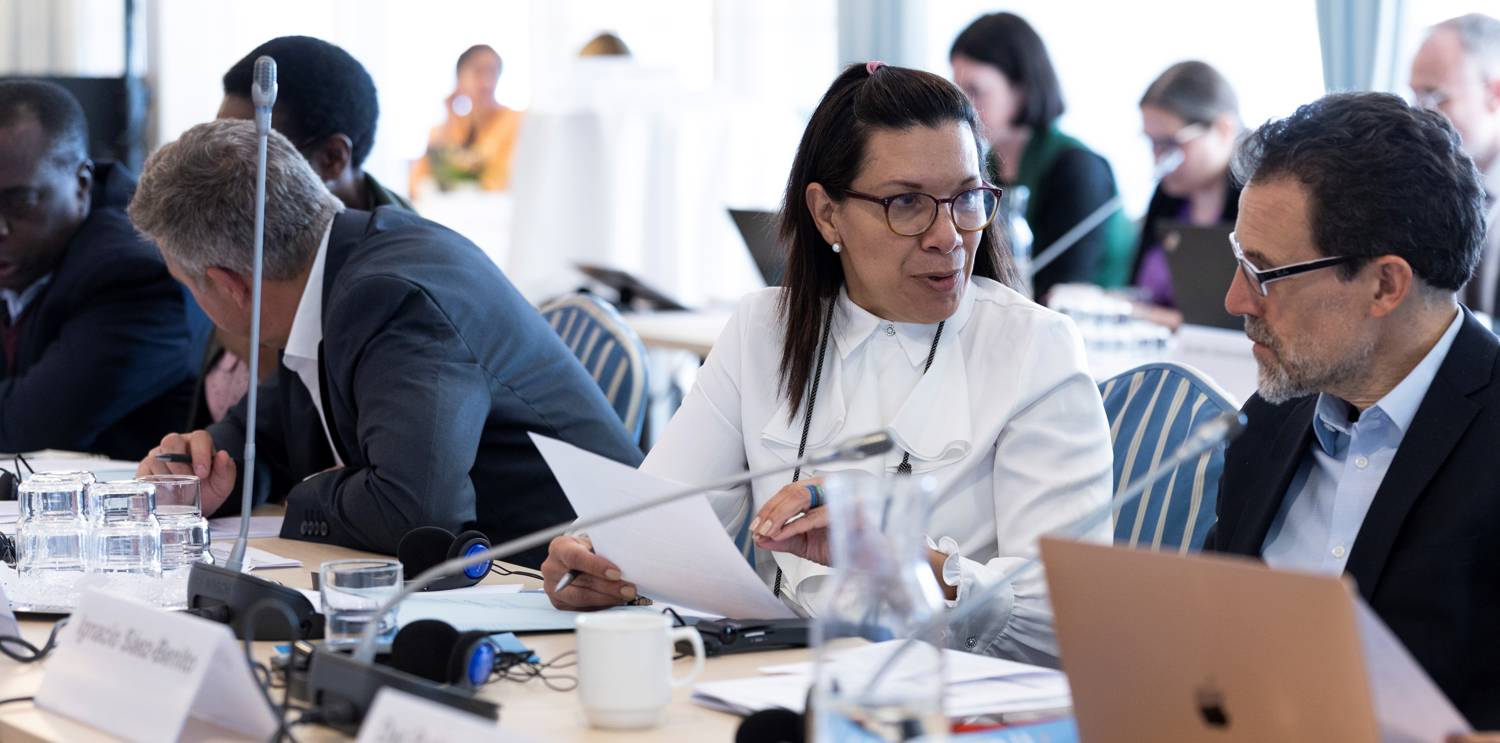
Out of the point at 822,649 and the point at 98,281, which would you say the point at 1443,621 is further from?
the point at 98,281

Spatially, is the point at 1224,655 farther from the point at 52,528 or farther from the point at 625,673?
the point at 52,528

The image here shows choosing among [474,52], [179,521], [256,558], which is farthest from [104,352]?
[474,52]

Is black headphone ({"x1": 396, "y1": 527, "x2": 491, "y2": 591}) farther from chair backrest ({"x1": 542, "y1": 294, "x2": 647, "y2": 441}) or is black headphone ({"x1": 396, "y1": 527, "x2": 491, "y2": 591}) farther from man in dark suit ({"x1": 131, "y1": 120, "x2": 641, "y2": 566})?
chair backrest ({"x1": 542, "y1": 294, "x2": 647, "y2": 441})

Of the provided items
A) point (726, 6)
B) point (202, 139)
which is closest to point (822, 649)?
point (202, 139)

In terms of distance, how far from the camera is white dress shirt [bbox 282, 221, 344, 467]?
2.45 metres

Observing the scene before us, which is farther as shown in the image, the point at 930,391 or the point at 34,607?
the point at 930,391

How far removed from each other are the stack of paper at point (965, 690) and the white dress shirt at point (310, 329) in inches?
47.4

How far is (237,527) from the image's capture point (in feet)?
7.87

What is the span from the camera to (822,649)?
108 cm

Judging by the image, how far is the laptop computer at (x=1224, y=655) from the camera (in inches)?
39.4

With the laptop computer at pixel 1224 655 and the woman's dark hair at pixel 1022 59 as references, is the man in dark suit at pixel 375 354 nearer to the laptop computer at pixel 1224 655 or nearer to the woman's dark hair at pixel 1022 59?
the laptop computer at pixel 1224 655

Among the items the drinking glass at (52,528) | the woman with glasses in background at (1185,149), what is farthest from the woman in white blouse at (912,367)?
the woman with glasses in background at (1185,149)

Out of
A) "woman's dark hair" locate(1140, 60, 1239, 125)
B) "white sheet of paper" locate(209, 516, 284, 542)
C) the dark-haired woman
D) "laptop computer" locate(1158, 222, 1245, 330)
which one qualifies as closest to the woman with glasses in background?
"woman's dark hair" locate(1140, 60, 1239, 125)

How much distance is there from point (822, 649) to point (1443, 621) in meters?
0.77
